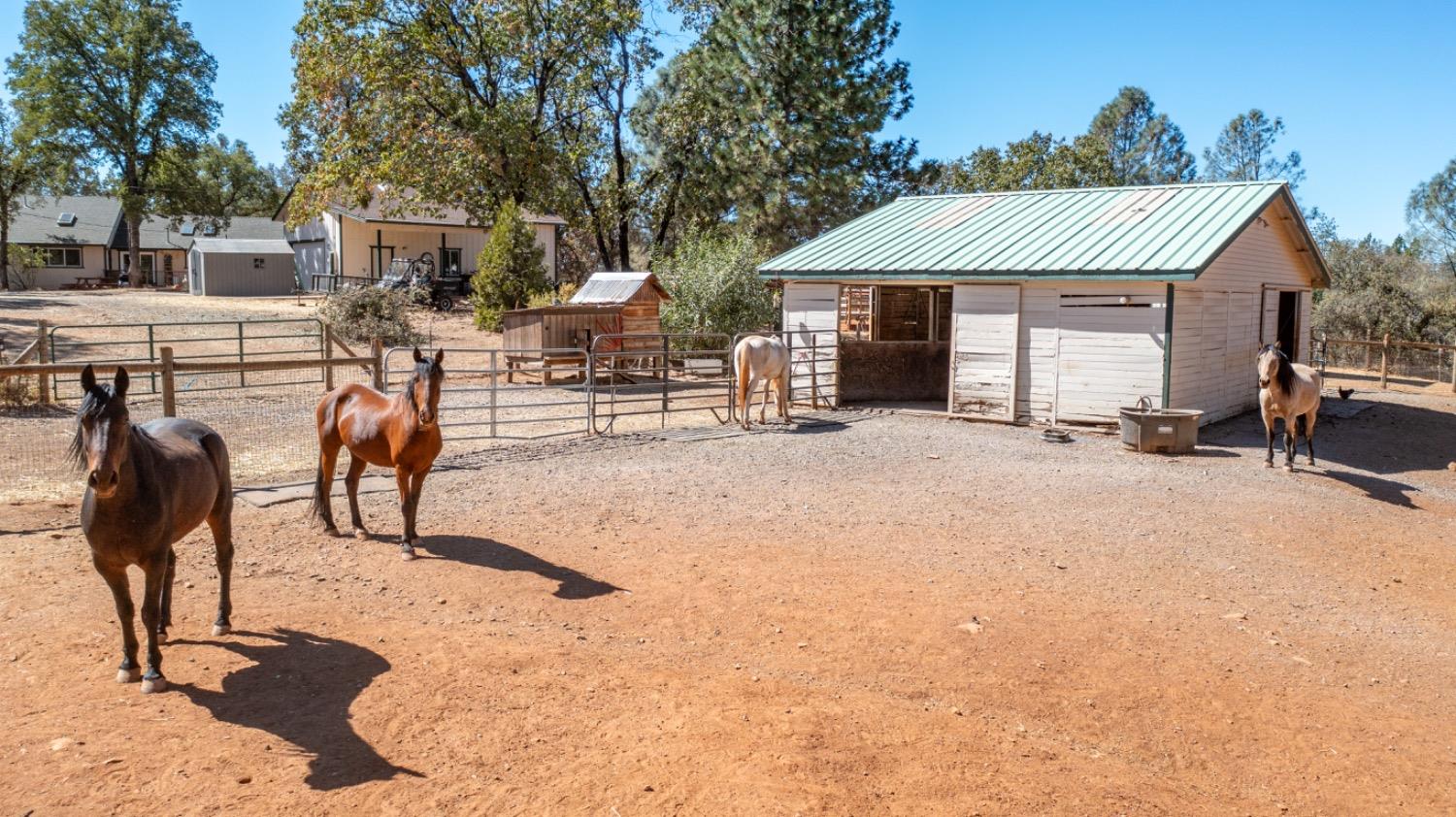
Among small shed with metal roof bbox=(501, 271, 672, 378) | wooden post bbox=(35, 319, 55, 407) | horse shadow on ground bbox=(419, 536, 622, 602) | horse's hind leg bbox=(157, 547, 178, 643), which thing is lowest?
horse shadow on ground bbox=(419, 536, 622, 602)

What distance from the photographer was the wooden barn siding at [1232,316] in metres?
13.8

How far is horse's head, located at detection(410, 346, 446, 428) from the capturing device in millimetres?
6629

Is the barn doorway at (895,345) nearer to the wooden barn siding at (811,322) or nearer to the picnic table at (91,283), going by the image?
the wooden barn siding at (811,322)

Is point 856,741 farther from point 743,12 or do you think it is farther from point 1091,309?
point 743,12

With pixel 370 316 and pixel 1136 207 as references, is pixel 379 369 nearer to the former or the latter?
pixel 1136 207

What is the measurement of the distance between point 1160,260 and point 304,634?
11.9 metres

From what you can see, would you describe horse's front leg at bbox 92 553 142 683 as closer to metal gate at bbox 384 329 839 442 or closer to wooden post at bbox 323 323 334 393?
metal gate at bbox 384 329 839 442

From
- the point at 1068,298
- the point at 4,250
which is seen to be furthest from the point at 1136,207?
the point at 4,250

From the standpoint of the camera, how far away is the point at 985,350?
588 inches

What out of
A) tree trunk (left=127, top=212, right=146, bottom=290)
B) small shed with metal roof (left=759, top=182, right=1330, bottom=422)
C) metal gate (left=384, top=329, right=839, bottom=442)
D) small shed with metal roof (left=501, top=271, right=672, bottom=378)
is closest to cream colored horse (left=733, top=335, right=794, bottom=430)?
metal gate (left=384, top=329, right=839, bottom=442)

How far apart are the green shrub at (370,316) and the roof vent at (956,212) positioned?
11935 millimetres

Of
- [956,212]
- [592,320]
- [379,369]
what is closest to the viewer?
[379,369]

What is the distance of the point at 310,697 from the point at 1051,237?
13.6 m

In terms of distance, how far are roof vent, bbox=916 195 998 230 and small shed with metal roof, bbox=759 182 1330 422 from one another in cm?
6
